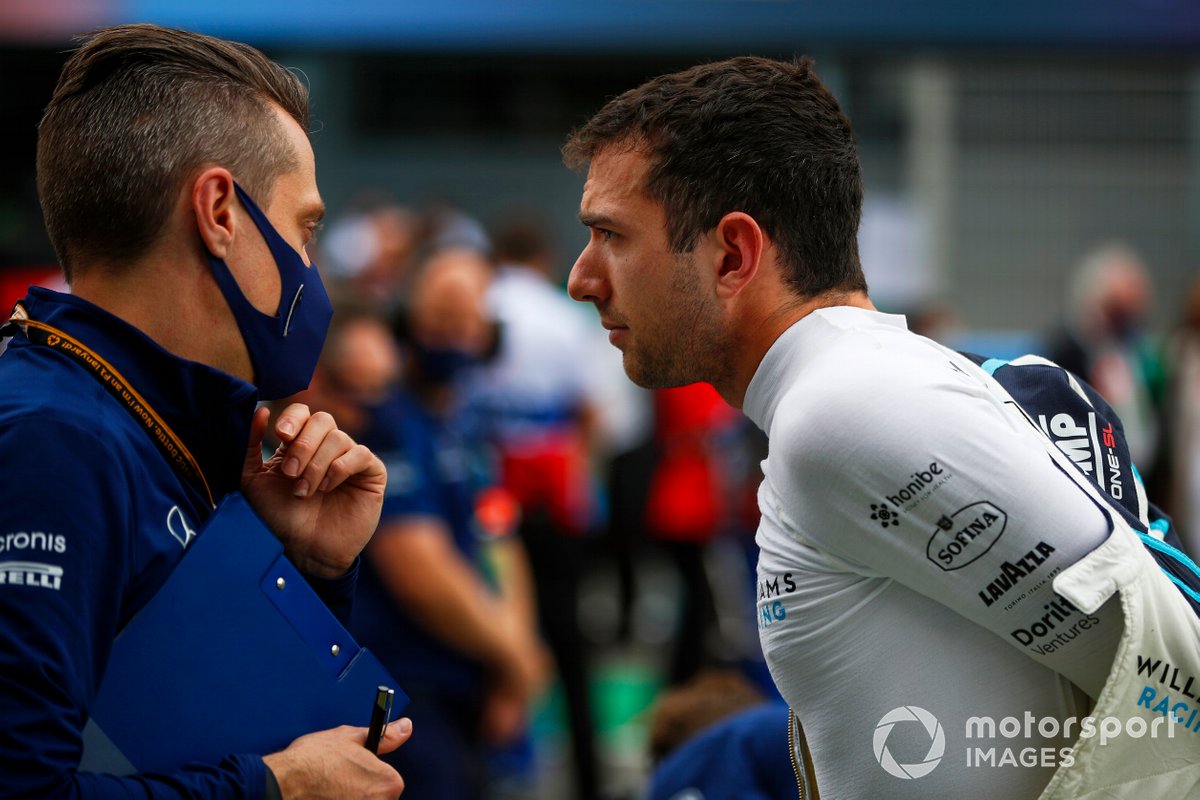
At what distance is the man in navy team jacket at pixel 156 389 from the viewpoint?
159 cm

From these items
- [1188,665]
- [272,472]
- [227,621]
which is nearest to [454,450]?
[272,472]

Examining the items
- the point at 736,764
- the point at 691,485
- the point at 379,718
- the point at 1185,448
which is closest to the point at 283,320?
the point at 379,718

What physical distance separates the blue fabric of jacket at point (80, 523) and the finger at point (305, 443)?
149 mm

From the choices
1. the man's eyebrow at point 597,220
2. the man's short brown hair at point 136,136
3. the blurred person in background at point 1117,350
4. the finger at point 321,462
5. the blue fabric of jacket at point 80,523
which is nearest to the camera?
the blue fabric of jacket at point 80,523

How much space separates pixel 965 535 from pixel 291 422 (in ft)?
3.23

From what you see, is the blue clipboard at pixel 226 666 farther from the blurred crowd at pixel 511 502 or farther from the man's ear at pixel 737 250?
the blurred crowd at pixel 511 502

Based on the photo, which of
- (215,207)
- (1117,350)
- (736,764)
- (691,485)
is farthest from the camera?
(1117,350)

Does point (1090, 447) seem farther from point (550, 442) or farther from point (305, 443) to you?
point (550, 442)

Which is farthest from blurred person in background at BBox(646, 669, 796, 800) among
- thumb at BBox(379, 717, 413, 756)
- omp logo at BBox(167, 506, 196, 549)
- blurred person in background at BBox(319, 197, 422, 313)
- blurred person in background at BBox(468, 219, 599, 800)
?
blurred person in background at BBox(319, 197, 422, 313)

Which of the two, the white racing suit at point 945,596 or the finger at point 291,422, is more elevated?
the finger at point 291,422

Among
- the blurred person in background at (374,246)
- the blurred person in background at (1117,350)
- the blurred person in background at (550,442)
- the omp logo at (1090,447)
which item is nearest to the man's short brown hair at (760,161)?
the omp logo at (1090,447)

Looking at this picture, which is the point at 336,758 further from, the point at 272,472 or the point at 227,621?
the point at 272,472

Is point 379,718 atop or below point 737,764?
atop

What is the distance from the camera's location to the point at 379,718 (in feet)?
6.27
